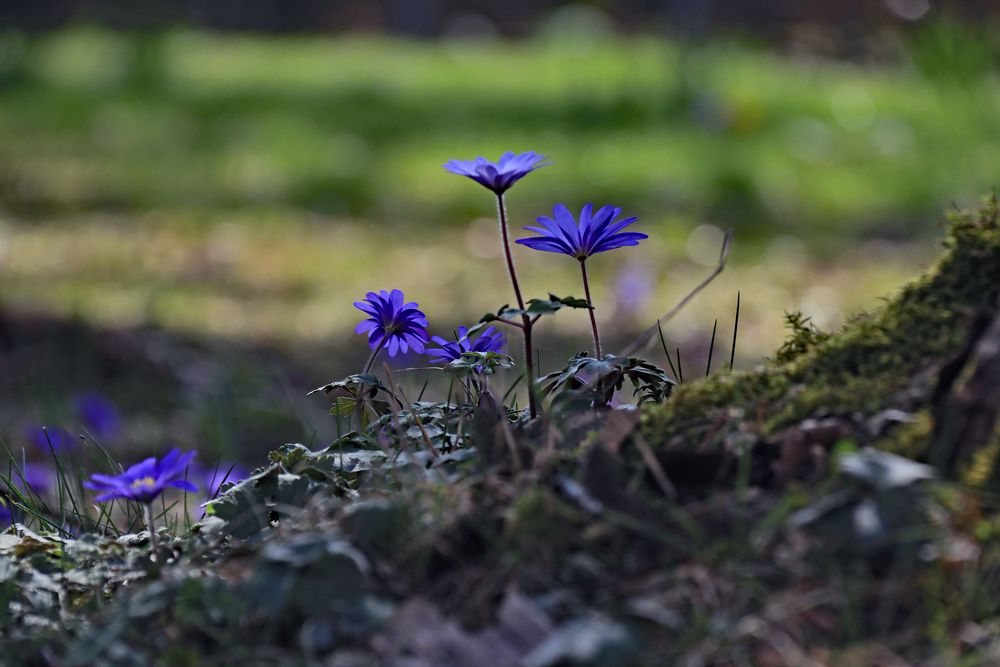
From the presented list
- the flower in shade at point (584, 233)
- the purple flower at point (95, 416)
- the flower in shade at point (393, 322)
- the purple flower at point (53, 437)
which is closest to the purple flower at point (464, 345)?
the flower in shade at point (393, 322)

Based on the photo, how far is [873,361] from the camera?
1.42m

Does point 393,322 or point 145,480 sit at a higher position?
point 393,322

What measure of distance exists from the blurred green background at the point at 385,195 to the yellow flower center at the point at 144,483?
5.44 feet

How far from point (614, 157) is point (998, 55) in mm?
2485

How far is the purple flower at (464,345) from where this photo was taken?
5.45ft

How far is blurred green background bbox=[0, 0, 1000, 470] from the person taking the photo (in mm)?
5172

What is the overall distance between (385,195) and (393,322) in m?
6.40

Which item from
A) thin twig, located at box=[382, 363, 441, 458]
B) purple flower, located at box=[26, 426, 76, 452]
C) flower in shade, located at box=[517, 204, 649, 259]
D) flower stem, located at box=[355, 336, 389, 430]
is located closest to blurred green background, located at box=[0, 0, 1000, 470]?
purple flower, located at box=[26, 426, 76, 452]

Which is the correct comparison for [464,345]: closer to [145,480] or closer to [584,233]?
[584,233]

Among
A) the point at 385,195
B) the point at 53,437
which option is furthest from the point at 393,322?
the point at 385,195

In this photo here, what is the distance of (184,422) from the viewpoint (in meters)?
4.48

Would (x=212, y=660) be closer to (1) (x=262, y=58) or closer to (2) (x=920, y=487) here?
(2) (x=920, y=487)

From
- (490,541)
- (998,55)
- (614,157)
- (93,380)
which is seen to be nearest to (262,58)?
(614,157)

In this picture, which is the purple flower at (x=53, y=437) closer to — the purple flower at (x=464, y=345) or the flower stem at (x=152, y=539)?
the flower stem at (x=152, y=539)
